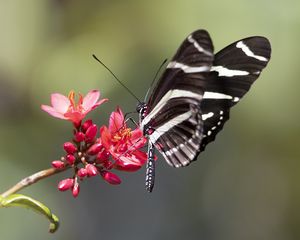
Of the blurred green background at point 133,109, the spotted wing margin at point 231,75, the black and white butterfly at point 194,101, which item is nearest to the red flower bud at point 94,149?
the black and white butterfly at point 194,101

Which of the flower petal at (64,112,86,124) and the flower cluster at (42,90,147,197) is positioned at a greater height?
the flower petal at (64,112,86,124)

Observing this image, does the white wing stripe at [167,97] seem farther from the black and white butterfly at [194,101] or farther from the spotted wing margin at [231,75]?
the spotted wing margin at [231,75]

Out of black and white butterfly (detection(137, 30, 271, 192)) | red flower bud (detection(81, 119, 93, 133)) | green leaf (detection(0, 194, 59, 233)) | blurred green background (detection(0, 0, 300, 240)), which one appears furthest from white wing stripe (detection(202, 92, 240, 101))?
blurred green background (detection(0, 0, 300, 240))

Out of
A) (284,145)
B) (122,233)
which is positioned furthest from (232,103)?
(122,233)

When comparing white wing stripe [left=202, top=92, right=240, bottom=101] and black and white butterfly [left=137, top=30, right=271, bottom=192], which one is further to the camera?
white wing stripe [left=202, top=92, right=240, bottom=101]

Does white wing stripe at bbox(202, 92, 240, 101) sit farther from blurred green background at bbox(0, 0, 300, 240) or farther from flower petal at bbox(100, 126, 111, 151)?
blurred green background at bbox(0, 0, 300, 240)

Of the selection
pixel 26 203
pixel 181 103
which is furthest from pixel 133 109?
pixel 26 203
